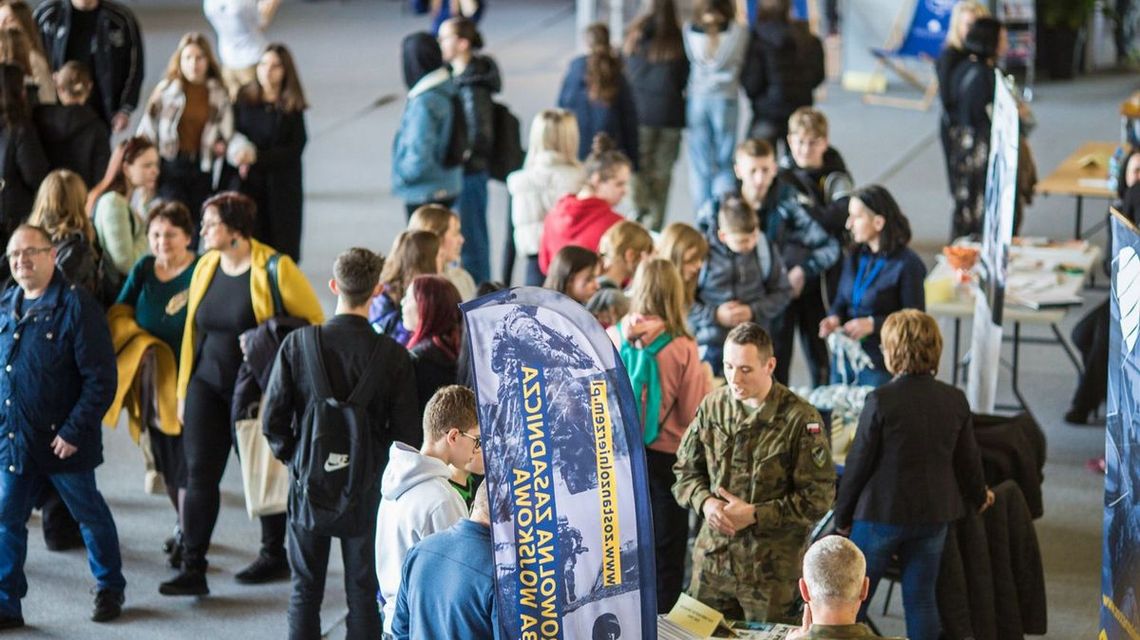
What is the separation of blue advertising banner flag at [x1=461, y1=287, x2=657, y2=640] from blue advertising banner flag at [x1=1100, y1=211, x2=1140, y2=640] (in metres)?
→ 1.36

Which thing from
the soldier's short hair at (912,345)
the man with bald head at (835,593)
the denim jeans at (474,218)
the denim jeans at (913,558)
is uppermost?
the soldier's short hair at (912,345)

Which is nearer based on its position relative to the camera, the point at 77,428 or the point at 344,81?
the point at 77,428

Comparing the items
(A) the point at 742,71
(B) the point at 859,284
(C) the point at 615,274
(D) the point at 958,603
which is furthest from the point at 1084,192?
(D) the point at 958,603

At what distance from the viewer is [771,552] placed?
497 cm

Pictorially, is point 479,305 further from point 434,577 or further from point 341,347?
point 341,347

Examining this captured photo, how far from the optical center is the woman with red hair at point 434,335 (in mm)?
5398

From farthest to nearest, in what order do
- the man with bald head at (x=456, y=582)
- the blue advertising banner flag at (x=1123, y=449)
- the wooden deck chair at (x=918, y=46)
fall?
the wooden deck chair at (x=918, y=46)
the blue advertising banner flag at (x=1123, y=449)
the man with bald head at (x=456, y=582)

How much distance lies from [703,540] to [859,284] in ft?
6.91

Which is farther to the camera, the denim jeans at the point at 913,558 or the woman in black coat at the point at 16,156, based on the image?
the woman in black coat at the point at 16,156

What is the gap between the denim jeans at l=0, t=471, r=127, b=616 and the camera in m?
5.64

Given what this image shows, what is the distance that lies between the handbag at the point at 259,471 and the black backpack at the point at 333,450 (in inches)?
34.2

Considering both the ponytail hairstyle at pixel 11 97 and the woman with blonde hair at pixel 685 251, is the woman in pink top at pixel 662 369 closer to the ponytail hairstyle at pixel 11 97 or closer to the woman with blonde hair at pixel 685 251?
the woman with blonde hair at pixel 685 251

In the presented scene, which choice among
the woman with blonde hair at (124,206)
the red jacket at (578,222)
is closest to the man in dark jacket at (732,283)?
the red jacket at (578,222)

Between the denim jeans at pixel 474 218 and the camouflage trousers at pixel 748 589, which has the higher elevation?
the denim jeans at pixel 474 218
